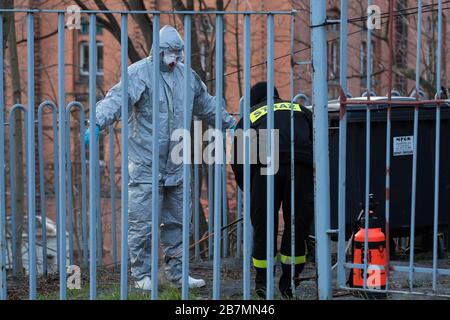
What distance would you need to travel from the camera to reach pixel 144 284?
19.3ft

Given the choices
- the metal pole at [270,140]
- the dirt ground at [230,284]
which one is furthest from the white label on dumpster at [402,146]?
the metal pole at [270,140]

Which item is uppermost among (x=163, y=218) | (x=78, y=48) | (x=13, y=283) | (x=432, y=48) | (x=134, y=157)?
(x=78, y=48)

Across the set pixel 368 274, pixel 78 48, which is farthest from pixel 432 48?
pixel 78 48

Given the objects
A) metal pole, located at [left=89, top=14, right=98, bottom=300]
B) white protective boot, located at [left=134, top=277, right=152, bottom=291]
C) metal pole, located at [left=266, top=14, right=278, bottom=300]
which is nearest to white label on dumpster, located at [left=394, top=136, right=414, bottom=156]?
white protective boot, located at [left=134, top=277, right=152, bottom=291]

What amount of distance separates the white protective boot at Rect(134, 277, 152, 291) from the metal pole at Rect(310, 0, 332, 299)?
56.4 inches

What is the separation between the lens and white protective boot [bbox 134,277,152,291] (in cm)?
584

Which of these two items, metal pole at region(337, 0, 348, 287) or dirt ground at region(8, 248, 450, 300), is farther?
dirt ground at region(8, 248, 450, 300)

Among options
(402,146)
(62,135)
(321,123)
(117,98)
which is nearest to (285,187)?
(321,123)

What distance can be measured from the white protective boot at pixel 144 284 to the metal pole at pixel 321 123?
1431 millimetres

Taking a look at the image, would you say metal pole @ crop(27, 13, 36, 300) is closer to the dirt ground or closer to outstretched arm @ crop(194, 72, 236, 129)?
the dirt ground

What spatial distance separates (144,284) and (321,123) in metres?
1.86

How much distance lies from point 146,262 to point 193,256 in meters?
2.19

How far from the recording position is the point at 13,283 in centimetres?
719
